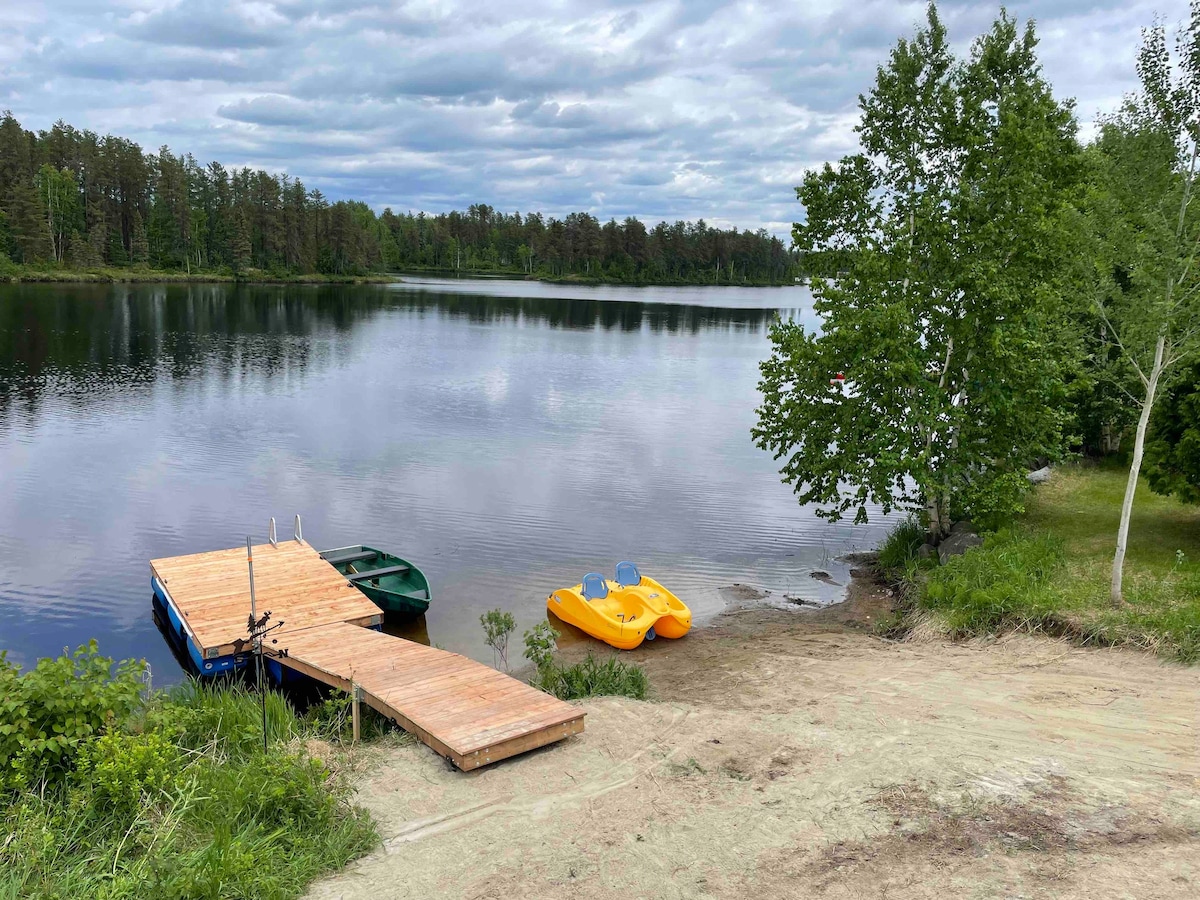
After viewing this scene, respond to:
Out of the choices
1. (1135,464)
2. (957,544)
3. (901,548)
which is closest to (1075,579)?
(1135,464)

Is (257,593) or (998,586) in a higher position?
(998,586)

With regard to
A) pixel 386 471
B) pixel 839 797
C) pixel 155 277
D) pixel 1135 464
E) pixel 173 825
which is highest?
pixel 155 277

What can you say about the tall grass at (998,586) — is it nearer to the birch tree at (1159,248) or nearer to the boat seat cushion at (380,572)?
the birch tree at (1159,248)

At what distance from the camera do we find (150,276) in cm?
10319

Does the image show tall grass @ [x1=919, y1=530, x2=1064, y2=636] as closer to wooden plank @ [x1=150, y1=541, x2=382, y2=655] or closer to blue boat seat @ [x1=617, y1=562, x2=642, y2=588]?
blue boat seat @ [x1=617, y1=562, x2=642, y2=588]

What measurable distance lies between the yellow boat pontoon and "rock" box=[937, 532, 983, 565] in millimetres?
5779

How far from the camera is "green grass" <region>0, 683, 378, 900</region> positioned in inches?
240

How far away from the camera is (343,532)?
2100 cm

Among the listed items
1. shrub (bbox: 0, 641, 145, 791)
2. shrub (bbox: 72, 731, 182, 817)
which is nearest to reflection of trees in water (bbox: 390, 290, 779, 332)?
shrub (bbox: 0, 641, 145, 791)

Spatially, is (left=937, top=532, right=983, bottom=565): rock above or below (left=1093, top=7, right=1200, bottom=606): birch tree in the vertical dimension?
below

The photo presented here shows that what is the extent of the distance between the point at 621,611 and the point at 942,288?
8.87 meters

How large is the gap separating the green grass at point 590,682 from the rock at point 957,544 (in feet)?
26.6

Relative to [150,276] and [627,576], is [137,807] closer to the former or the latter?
[627,576]

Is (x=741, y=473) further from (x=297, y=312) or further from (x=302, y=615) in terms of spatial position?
(x=297, y=312)
